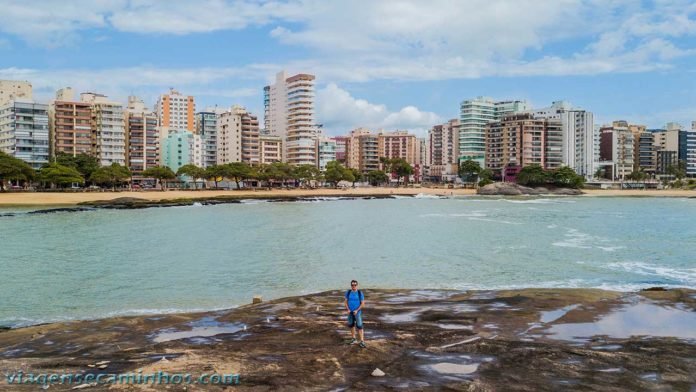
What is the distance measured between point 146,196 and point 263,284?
85.6m

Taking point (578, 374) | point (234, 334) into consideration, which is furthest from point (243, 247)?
point (578, 374)

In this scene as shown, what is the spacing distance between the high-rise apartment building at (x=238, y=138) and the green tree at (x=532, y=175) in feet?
250

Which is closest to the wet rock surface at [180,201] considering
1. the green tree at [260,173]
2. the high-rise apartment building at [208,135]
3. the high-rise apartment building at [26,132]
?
the green tree at [260,173]

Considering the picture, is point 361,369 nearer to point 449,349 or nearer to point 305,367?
point 305,367

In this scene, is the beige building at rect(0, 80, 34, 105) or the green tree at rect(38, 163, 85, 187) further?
the beige building at rect(0, 80, 34, 105)

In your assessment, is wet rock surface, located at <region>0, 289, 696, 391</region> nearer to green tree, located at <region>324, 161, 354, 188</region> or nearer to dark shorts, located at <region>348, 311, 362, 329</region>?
dark shorts, located at <region>348, 311, 362, 329</region>

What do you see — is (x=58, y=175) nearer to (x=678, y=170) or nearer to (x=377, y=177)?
(x=377, y=177)

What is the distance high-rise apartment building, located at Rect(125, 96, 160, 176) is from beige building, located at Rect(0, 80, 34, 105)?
25089mm

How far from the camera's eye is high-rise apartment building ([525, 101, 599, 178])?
17850cm

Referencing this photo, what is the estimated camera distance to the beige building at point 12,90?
13825cm

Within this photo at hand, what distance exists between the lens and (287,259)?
1399 inches

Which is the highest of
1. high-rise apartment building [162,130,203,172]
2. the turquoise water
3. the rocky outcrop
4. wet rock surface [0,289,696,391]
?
high-rise apartment building [162,130,203,172]

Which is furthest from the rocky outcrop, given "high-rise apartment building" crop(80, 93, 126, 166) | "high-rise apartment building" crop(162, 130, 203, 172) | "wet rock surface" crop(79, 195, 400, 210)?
"high-rise apartment building" crop(80, 93, 126, 166)

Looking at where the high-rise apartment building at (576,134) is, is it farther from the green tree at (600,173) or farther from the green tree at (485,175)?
the green tree at (485,175)
